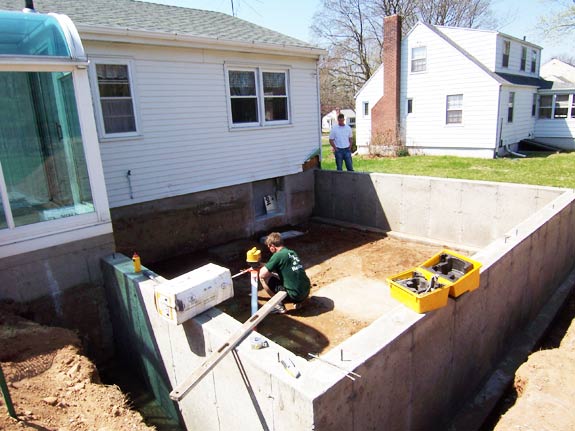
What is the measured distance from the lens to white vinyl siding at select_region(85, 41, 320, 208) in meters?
7.49

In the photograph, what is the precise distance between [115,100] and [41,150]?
2.53 meters

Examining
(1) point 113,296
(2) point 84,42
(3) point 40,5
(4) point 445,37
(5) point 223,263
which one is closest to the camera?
(1) point 113,296

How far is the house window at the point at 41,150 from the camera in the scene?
15.8 ft

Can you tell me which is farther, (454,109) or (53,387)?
→ (454,109)

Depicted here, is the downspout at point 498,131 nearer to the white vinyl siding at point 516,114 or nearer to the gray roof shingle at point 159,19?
the white vinyl siding at point 516,114

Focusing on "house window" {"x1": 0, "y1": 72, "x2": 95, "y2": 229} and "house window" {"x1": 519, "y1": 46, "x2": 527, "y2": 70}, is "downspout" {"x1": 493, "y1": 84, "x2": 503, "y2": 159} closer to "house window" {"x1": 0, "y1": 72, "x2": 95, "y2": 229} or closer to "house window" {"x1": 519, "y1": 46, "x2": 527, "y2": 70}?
"house window" {"x1": 519, "y1": 46, "x2": 527, "y2": 70}

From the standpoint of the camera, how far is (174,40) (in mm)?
7625

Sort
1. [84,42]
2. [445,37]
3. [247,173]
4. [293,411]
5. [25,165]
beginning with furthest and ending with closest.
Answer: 1. [445,37]
2. [247,173]
3. [84,42]
4. [25,165]
5. [293,411]

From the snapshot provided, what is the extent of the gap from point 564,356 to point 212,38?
7694 mm

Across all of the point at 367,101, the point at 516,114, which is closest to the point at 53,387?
the point at 367,101

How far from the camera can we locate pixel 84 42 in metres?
6.75

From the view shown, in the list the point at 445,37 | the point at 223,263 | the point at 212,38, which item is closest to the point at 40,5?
the point at 212,38

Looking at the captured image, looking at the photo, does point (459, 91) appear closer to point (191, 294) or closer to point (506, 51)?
point (506, 51)

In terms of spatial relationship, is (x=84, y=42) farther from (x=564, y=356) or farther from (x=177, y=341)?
(x=564, y=356)
